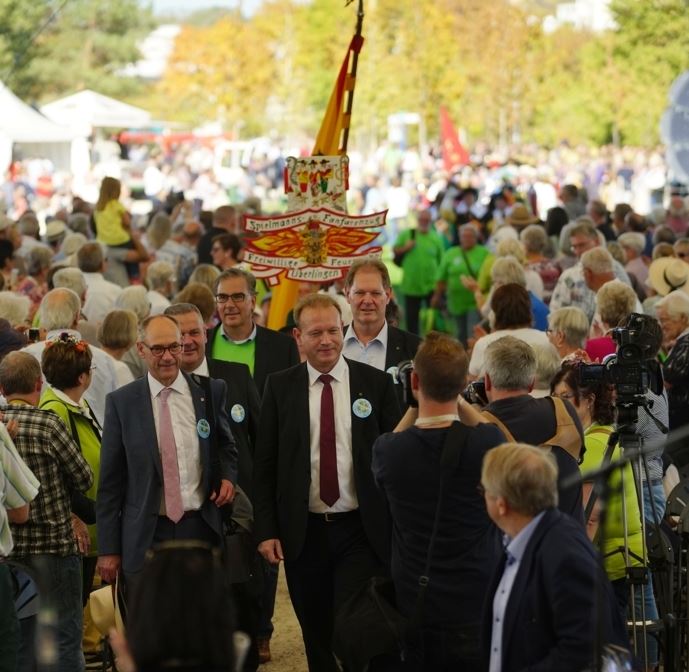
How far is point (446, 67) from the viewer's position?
65000 millimetres

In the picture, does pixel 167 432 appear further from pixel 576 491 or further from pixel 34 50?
pixel 34 50

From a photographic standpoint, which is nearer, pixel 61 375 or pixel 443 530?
pixel 443 530

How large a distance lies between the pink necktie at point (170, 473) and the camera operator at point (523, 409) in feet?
4.78

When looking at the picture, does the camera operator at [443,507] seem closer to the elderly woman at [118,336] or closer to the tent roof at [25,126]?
the elderly woman at [118,336]

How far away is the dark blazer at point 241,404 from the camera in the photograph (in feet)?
26.0

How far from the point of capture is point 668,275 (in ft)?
39.9

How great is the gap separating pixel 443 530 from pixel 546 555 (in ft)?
2.90

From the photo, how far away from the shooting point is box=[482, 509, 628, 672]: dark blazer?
15.4ft

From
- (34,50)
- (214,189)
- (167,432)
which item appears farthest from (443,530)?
(34,50)

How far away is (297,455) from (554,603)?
2205 mm

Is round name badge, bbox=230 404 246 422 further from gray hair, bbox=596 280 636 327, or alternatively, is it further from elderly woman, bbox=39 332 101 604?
gray hair, bbox=596 280 636 327

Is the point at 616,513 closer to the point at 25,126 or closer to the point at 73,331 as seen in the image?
the point at 73,331

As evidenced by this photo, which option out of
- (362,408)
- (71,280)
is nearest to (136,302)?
(71,280)

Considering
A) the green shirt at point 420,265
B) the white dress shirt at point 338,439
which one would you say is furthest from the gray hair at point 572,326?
the green shirt at point 420,265
